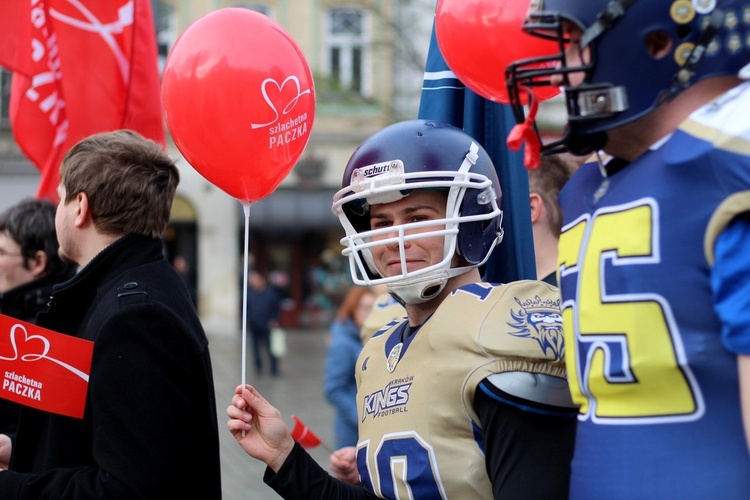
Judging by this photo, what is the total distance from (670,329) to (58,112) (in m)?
3.49

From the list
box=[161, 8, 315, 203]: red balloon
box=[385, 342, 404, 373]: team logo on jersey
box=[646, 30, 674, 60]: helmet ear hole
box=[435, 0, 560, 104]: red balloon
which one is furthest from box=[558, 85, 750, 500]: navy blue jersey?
box=[161, 8, 315, 203]: red balloon

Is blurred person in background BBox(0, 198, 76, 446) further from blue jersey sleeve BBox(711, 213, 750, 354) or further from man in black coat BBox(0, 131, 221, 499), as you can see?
blue jersey sleeve BBox(711, 213, 750, 354)

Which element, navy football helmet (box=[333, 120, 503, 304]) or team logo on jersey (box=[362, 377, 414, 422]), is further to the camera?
navy football helmet (box=[333, 120, 503, 304])

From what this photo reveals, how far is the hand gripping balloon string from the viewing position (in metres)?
1.77

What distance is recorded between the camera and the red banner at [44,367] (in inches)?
97.5

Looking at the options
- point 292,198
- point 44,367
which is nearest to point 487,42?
point 44,367

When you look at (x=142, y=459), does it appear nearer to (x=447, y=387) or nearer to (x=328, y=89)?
(x=447, y=387)

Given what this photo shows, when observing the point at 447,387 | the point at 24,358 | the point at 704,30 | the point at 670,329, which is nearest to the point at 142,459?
the point at 24,358

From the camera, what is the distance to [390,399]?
2232 mm

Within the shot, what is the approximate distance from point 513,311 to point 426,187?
1.39ft

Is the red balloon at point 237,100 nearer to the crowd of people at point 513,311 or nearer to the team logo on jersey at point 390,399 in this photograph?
the crowd of people at point 513,311

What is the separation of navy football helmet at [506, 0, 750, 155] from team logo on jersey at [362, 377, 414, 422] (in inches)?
31.4

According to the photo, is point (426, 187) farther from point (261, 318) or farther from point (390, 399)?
point (261, 318)

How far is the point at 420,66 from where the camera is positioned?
506 inches
